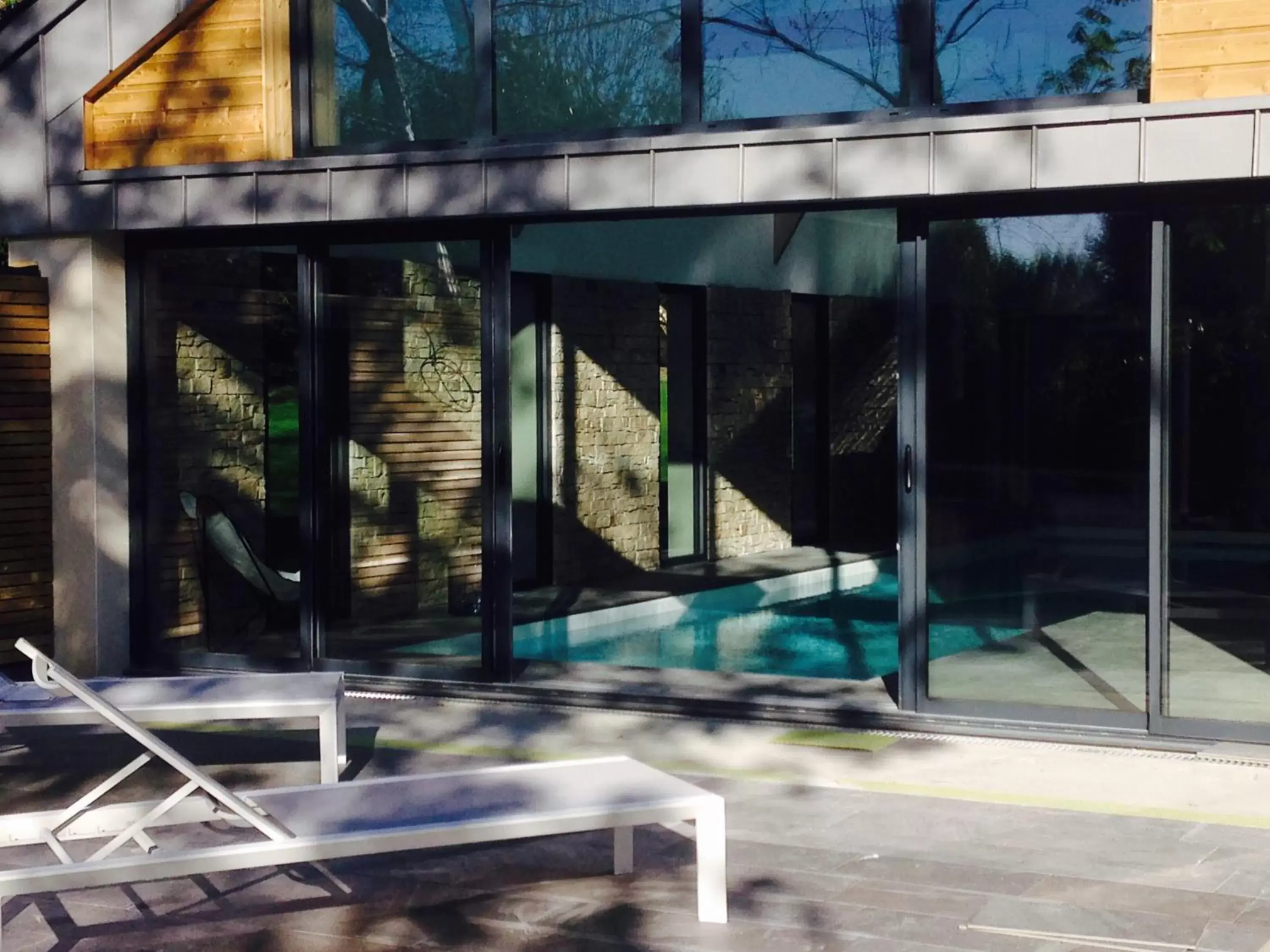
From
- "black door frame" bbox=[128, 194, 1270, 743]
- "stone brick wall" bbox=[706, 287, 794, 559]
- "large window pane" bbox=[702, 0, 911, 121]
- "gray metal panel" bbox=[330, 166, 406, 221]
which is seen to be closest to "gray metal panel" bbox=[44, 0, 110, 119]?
"black door frame" bbox=[128, 194, 1270, 743]

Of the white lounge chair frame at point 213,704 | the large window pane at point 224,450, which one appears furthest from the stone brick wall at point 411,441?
the white lounge chair frame at point 213,704

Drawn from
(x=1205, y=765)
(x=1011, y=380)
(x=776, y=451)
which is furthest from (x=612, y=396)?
(x=1205, y=765)

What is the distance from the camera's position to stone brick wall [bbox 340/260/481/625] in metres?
9.37

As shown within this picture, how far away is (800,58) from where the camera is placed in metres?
8.31

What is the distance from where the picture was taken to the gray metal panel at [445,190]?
8.76 metres

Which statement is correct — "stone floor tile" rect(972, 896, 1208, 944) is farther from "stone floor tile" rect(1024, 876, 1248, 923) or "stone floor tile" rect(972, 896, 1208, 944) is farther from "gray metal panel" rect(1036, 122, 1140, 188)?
"gray metal panel" rect(1036, 122, 1140, 188)

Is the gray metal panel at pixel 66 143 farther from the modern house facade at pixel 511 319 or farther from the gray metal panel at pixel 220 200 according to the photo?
the gray metal panel at pixel 220 200

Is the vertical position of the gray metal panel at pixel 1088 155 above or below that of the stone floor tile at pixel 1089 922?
above

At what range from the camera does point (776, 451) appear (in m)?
17.4

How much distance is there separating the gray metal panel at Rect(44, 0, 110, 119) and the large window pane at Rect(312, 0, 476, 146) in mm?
1278

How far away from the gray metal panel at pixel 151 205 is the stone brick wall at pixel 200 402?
46 centimetres

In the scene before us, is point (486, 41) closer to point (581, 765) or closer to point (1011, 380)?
point (1011, 380)

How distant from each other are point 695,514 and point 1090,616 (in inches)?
332

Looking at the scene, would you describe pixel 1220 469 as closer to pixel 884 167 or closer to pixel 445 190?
pixel 884 167
